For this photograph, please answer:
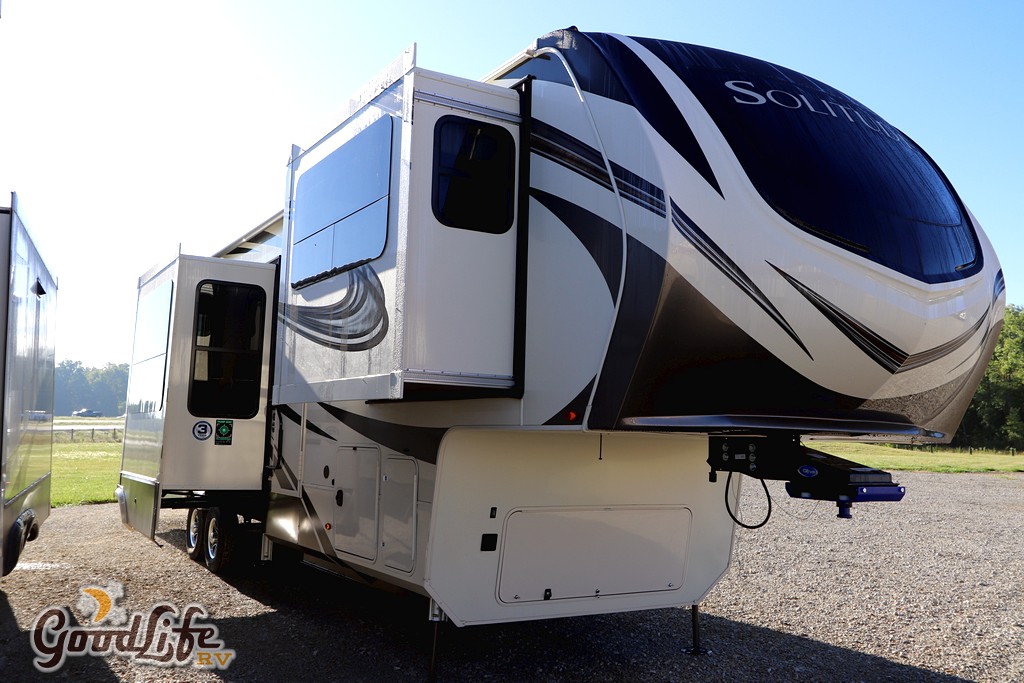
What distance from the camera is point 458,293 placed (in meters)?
4.25

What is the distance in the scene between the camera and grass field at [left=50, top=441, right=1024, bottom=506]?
14.9 metres

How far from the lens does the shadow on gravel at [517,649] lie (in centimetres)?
Answer: 519

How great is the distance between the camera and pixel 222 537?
7.55 meters

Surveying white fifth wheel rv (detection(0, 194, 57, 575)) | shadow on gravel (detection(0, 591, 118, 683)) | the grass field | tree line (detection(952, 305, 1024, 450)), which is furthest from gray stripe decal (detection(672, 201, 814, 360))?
tree line (detection(952, 305, 1024, 450))

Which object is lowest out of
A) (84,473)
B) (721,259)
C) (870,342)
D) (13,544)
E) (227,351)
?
(84,473)

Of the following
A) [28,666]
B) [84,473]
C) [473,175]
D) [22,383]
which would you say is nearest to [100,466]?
[84,473]

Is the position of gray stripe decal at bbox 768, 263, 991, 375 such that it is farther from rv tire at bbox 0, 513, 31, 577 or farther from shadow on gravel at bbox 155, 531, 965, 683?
rv tire at bbox 0, 513, 31, 577

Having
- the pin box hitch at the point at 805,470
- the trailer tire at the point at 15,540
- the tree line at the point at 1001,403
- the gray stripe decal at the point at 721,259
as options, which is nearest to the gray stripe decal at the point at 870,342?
the gray stripe decal at the point at 721,259

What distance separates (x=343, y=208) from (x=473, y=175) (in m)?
1.08

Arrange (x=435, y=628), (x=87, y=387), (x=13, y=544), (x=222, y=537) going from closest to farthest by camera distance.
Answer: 1. (x=435, y=628)
2. (x=13, y=544)
3. (x=222, y=537)
4. (x=87, y=387)

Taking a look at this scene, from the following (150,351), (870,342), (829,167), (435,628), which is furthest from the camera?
(150,351)

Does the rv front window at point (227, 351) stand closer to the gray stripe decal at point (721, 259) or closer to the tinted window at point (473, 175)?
the tinted window at point (473, 175)

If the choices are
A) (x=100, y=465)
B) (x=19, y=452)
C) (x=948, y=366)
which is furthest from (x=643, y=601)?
(x=100, y=465)

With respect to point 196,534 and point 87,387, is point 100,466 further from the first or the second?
point 87,387
